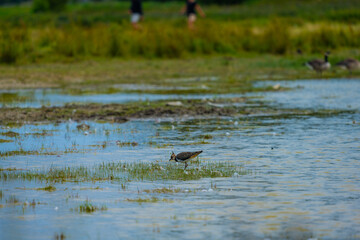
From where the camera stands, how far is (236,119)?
17.4 meters

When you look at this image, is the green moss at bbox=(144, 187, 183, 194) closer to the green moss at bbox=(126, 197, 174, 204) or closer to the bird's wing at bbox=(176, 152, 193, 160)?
the green moss at bbox=(126, 197, 174, 204)

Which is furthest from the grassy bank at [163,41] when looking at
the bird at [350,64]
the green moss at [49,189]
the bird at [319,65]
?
the green moss at [49,189]

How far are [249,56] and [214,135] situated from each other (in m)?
19.3

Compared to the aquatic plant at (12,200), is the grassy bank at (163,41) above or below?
above

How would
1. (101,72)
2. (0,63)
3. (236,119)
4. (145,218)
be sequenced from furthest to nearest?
(0,63)
(101,72)
(236,119)
(145,218)

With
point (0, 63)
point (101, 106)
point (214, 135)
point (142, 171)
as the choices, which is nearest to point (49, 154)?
point (142, 171)

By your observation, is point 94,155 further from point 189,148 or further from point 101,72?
point 101,72

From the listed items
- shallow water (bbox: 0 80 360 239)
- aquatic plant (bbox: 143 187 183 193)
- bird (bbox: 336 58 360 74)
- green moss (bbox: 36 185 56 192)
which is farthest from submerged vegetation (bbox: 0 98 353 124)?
bird (bbox: 336 58 360 74)

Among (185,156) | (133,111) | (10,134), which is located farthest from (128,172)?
(133,111)

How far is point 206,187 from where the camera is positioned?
10.2m

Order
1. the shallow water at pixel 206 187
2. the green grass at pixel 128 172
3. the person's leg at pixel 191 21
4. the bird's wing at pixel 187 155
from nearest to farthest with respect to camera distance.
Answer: the shallow water at pixel 206 187 → the green grass at pixel 128 172 → the bird's wing at pixel 187 155 → the person's leg at pixel 191 21

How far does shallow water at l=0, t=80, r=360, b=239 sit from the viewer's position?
323 inches

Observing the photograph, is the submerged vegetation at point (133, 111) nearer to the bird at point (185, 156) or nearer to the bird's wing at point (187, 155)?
the bird at point (185, 156)

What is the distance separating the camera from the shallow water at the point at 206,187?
820 cm
